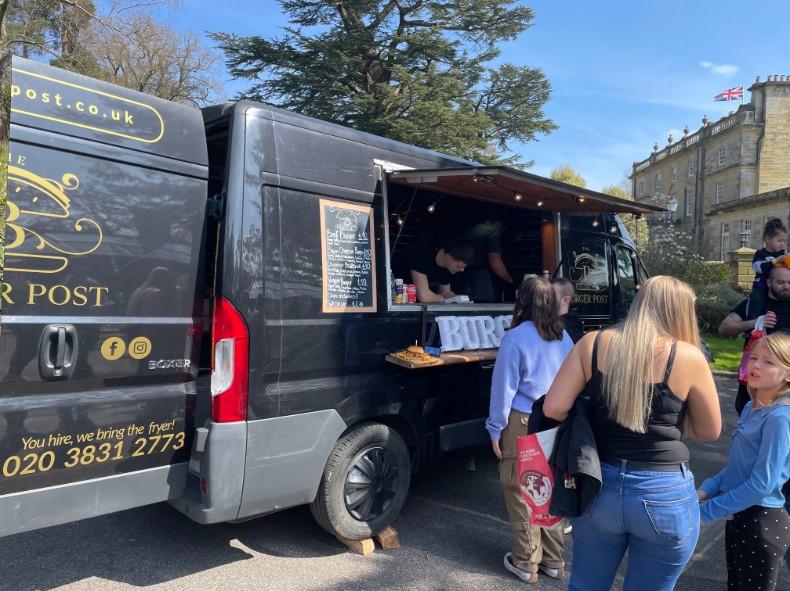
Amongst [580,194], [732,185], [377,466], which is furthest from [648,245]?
[732,185]

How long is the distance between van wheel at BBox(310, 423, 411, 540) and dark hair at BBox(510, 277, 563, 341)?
1.19m

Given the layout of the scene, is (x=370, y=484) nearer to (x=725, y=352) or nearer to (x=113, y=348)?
(x=113, y=348)

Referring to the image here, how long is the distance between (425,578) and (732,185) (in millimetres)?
49185

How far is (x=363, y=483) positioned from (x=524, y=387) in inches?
47.4

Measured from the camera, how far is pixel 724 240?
40.7m

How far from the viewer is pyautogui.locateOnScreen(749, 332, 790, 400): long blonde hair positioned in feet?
7.84

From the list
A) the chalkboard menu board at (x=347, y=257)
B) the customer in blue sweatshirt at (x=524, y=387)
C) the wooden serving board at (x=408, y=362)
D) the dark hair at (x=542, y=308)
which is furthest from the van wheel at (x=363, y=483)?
the dark hair at (x=542, y=308)

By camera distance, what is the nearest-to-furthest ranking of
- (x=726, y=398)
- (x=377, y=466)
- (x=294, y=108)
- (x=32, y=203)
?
1. (x=32, y=203)
2. (x=377, y=466)
3. (x=726, y=398)
4. (x=294, y=108)

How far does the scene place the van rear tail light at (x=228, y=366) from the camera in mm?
2875

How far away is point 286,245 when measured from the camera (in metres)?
3.12

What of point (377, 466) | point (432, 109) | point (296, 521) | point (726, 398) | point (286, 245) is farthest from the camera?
point (432, 109)

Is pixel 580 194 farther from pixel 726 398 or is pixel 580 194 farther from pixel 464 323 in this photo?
pixel 726 398

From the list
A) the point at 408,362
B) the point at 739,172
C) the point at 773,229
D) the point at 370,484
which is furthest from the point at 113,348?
the point at 739,172

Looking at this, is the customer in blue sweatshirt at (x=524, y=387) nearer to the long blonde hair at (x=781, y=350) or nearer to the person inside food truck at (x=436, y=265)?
the long blonde hair at (x=781, y=350)
